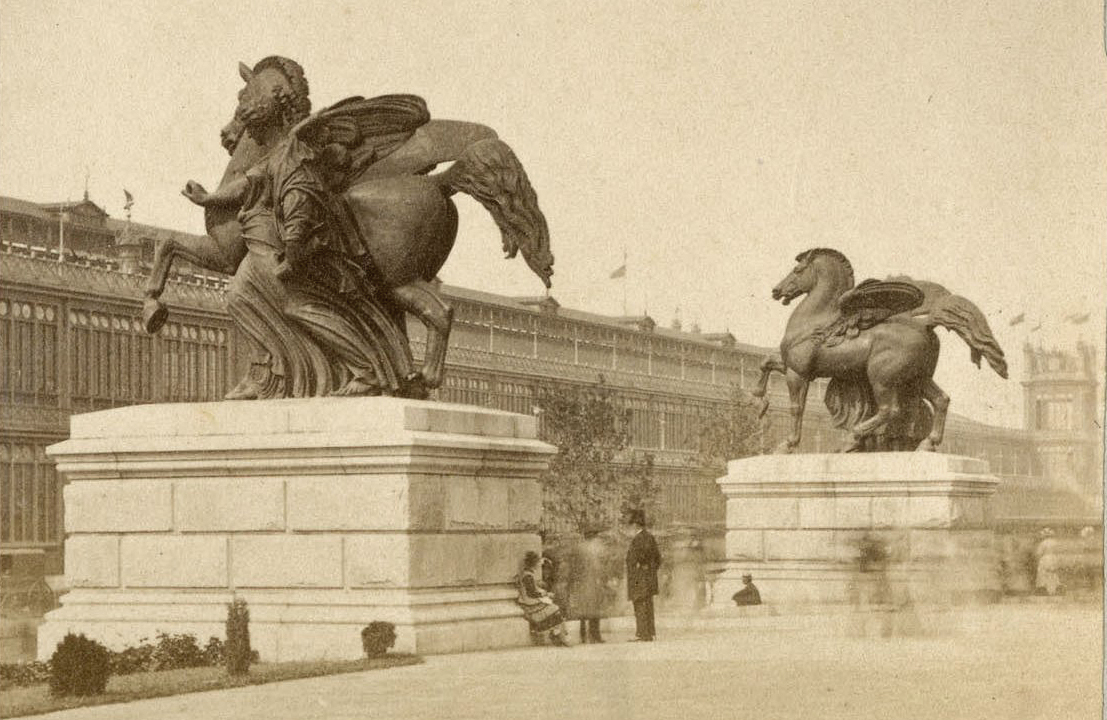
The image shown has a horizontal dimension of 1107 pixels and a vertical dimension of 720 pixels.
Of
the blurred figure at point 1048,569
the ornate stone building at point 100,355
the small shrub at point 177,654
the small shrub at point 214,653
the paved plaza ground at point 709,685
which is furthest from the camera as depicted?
the ornate stone building at point 100,355

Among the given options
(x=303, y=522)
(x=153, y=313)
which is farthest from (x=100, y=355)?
(x=303, y=522)

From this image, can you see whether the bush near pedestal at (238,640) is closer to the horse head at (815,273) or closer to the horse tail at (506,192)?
the horse tail at (506,192)

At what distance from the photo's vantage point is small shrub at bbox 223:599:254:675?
630 inches

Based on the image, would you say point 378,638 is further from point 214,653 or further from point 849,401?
point 849,401

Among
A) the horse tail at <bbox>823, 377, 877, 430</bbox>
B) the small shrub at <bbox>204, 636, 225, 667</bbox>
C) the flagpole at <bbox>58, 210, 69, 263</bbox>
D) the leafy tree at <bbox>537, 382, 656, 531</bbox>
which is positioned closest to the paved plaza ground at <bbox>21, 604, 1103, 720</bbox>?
the small shrub at <bbox>204, 636, 225, 667</bbox>

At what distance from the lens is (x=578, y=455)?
59.2 meters

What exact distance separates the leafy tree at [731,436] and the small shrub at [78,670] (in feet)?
153

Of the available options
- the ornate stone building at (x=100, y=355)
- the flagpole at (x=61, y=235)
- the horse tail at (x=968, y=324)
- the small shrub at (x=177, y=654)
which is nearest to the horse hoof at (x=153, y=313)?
the small shrub at (x=177, y=654)

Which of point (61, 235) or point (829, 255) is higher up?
point (61, 235)

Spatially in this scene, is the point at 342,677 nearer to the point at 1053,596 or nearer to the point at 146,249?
the point at 1053,596

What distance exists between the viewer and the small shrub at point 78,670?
48.7 ft

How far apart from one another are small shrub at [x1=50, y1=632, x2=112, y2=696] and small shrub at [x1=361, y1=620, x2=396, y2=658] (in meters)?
2.57

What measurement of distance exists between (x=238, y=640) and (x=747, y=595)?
1269 cm

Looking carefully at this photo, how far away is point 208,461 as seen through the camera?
1825 centimetres
